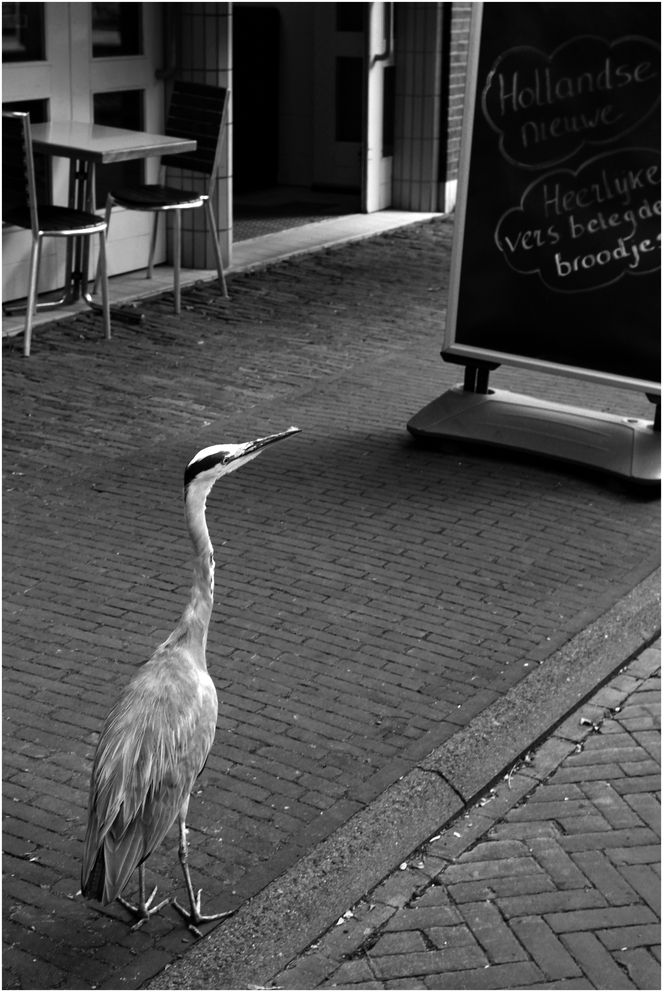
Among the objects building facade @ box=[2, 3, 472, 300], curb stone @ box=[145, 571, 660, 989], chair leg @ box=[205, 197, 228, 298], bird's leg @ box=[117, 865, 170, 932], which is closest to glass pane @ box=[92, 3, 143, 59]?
building facade @ box=[2, 3, 472, 300]

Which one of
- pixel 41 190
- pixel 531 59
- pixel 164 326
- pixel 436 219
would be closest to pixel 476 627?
pixel 531 59

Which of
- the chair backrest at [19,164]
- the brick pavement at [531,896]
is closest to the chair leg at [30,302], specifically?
the chair backrest at [19,164]

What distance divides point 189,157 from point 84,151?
2198 mm

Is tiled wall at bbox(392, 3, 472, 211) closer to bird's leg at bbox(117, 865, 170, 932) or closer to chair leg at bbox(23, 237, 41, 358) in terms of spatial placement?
chair leg at bbox(23, 237, 41, 358)

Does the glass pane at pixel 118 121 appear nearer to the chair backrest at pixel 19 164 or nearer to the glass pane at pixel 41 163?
the glass pane at pixel 41 163

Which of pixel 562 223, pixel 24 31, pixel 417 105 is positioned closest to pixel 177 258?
pixel 24 31

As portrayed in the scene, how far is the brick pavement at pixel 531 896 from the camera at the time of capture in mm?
3857

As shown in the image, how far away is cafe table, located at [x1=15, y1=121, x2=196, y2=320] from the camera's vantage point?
9539 mm

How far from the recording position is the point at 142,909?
393 centimetres

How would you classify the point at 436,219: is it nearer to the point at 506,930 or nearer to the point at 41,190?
the point at 41,190

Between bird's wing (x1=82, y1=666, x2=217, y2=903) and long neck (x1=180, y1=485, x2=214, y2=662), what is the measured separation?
6.3 inches

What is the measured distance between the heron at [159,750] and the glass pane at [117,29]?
28.5 feet

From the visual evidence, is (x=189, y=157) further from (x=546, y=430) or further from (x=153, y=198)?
(x=546, y=430)

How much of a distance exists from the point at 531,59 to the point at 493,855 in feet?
16.2
